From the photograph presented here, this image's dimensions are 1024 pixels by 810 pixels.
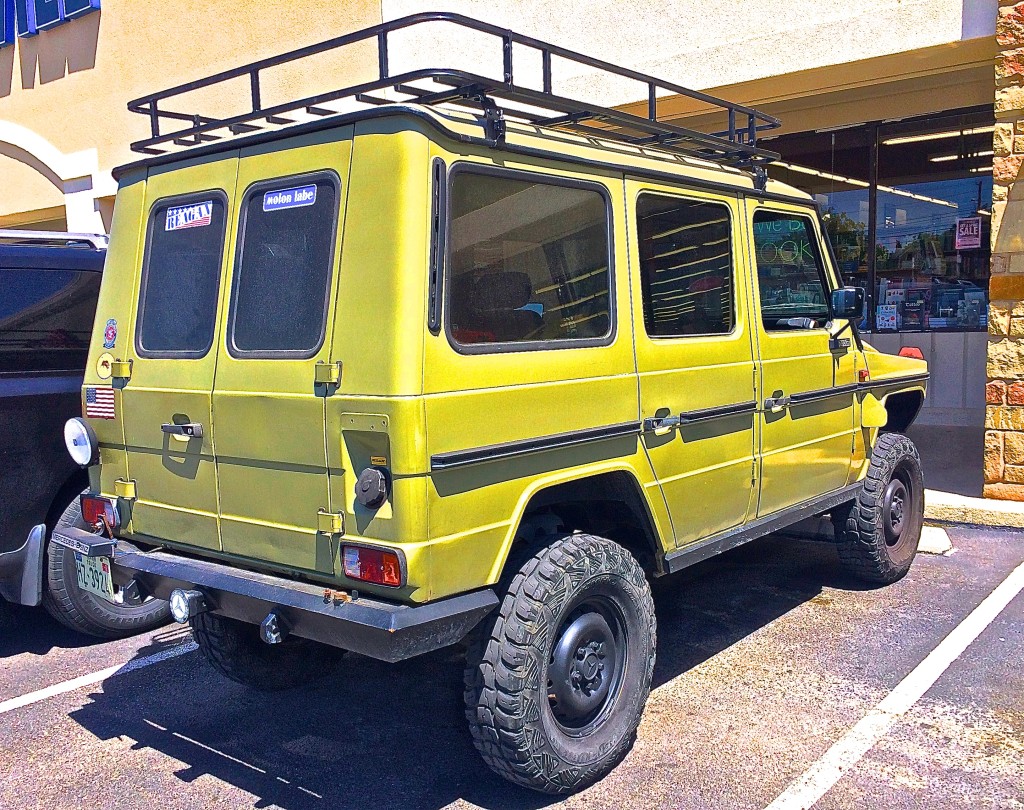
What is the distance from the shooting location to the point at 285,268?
3264 mm

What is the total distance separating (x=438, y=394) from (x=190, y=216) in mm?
1401

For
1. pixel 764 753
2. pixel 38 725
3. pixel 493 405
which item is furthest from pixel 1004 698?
pixel 38 725

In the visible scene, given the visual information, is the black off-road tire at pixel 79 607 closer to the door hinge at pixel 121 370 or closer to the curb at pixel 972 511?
the door hinge at pixel 121 370

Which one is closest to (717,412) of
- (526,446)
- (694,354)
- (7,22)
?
(694,354)

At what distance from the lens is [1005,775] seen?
338 centimetres

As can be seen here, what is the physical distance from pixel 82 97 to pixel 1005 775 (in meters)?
13.1

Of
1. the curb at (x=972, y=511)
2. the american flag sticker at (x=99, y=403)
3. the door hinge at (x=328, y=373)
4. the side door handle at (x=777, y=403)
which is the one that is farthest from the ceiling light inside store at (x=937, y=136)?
the american flag sticker at (x=99, y=403)

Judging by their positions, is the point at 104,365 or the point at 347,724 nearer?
the point at 104,365

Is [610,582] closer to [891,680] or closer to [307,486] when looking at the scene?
[307,486]

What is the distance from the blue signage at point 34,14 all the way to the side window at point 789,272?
10644mm

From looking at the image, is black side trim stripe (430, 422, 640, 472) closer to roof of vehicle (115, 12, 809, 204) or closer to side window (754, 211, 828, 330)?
roof of vehicle (115, 12, 809, 204)

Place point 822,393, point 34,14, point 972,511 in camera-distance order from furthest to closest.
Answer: point 34,14 → point 972,511 → point 822,393

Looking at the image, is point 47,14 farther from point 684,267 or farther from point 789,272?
point 684,267

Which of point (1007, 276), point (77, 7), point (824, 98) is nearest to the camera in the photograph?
point (1007, 276)
